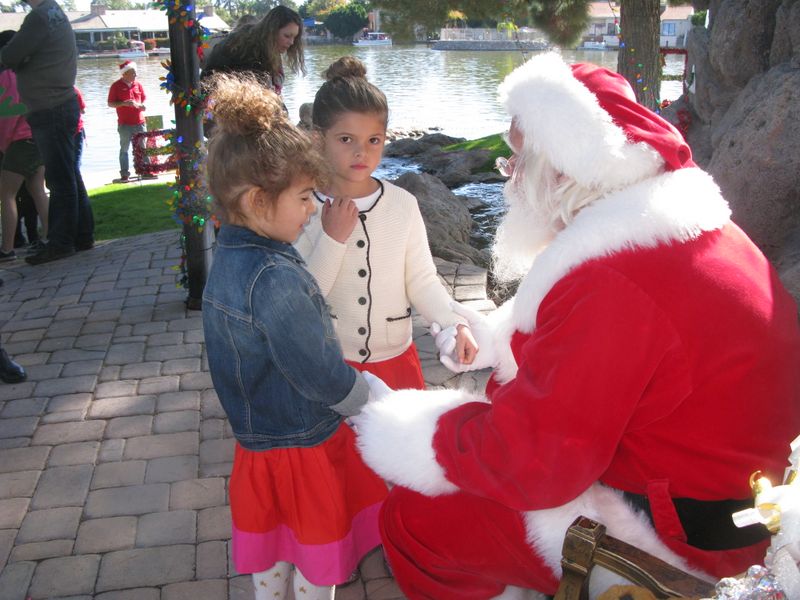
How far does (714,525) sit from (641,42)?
26.5 ft

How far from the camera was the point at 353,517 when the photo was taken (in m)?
2.22

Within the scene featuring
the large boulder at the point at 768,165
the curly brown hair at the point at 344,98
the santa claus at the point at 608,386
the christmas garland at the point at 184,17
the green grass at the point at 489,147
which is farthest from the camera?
the green grass at the point at 489,147

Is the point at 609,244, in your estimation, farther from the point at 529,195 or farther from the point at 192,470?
the point at 192,470

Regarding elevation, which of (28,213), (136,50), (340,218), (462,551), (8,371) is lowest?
(8,371)

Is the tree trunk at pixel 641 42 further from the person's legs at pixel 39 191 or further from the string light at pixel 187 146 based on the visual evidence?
the person's legs at pixel 39 191

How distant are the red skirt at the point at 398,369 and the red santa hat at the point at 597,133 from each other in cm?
103

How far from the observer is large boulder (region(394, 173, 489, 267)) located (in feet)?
21.5

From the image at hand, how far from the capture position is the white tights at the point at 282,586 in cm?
204

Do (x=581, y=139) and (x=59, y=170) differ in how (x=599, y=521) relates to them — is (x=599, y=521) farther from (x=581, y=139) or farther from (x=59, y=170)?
(x=59, y=170)

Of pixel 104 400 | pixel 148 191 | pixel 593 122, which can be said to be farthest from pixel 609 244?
pixel 148 191

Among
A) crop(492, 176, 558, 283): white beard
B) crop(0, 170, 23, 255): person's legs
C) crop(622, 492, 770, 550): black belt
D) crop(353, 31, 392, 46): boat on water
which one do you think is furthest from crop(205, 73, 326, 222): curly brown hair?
crop(353, 31, 392, 46): boat on water

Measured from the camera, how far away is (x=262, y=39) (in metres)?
4.76

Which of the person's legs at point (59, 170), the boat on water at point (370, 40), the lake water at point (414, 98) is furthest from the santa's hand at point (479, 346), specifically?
the boat on water at point (370, 40)

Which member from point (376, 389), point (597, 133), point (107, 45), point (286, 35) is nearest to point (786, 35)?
point (286, 35)
